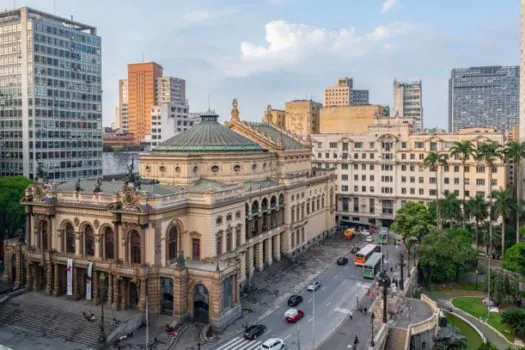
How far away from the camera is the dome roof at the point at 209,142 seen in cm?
8150

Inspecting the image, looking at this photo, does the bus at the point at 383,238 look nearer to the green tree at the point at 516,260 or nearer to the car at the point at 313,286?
the green tree at the point at 516,260

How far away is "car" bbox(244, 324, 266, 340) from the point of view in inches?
2223

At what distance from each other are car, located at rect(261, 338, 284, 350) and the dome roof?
35.8m

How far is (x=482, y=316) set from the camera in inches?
2630

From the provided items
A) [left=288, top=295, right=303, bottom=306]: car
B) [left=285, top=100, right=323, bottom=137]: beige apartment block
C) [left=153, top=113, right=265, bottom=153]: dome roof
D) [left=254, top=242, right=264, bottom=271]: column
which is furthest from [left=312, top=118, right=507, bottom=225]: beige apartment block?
[left=288, top=295, right=303, bottom=306]: car

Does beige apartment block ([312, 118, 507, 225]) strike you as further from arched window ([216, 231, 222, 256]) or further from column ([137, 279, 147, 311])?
column ([137, 279, 147, 311])

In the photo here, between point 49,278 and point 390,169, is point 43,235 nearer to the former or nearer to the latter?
point 49,278

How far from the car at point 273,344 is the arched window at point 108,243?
2313cm

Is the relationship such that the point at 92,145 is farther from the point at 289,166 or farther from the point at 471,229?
the point at 471,229

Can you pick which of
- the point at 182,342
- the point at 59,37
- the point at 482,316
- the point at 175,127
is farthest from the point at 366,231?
the point at 175,127

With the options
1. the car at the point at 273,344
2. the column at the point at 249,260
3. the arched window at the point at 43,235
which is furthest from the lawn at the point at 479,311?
the arched window at the point at 43,235

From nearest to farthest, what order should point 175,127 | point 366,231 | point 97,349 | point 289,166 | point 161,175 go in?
point 97,349, point 161,175, point 289,166, point 366,231, point 175,127

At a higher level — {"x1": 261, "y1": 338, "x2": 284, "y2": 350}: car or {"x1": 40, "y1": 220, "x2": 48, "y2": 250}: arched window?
{"x1": 40, "y1": 220, "x2": 48, "y2": 250}: arched window

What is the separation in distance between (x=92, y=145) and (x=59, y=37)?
27577mm
